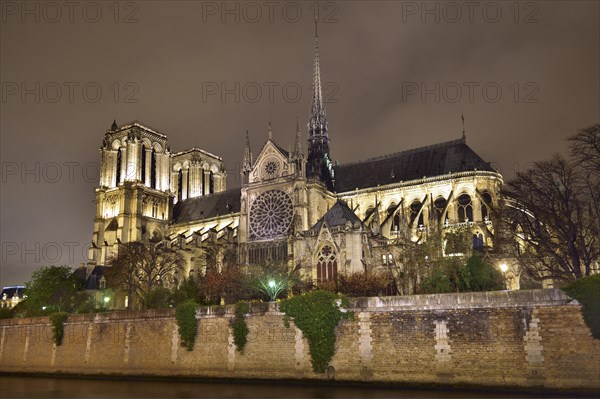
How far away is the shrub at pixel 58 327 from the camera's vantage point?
107ft

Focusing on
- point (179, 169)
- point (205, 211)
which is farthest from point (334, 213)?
point (179, 169)

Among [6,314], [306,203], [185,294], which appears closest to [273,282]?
[185,294]

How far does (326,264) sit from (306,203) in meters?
10.4

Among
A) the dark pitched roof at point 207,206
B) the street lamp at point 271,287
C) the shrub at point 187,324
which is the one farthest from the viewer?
the dark pitched roof at point 207,206

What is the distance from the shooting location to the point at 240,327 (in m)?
24.6

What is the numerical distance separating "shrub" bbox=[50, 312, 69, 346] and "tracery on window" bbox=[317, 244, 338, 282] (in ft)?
54.4

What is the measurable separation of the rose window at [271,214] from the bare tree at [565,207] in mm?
23894

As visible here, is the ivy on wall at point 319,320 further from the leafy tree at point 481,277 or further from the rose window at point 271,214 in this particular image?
Result: the rose window at point 271,214

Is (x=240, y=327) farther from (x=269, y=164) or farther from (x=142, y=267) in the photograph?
(x=269, y=164)

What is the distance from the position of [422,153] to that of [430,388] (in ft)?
127

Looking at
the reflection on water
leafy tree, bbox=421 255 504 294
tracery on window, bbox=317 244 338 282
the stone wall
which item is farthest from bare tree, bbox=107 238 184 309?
leafy tree, bbox=421 255 504 294

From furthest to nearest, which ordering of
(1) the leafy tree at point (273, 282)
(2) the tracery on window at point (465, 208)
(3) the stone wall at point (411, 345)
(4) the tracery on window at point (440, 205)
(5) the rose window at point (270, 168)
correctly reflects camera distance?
(5) the rose window at point (270, 168) < (2) the tracery on window at point (465, 208) < (4) the tracery on window at point (440, 205) < (1) the leafy tree at point (273, 282) < (3) the stone wall at point (411, 345)

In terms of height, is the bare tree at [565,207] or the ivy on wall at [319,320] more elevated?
the bare tree at [565,207]

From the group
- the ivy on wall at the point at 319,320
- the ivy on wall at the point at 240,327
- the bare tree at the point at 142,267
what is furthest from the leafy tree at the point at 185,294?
the ivy on wall at the point at 319,320
